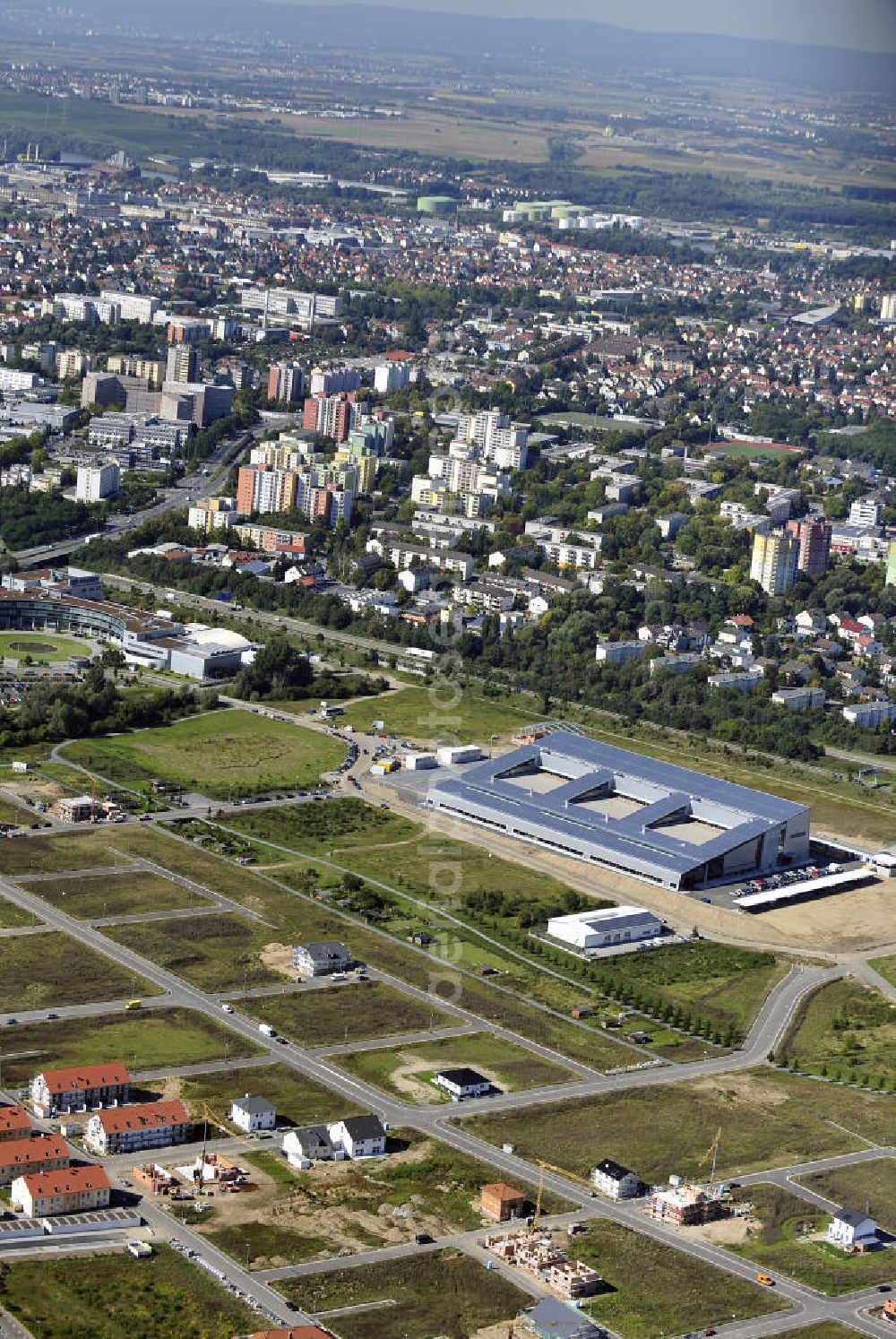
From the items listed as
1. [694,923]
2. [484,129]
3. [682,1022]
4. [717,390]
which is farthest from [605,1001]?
[484,129]

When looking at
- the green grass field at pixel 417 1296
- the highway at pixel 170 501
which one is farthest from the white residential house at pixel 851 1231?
the highway at pixel 170 501

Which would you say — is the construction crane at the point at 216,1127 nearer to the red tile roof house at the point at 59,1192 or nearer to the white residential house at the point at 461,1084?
the red tile roof house at the point at 59,1192

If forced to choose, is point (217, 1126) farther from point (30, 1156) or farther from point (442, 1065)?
point (442, 1065)

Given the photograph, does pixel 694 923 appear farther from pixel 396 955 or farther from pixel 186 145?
pixel 186 145

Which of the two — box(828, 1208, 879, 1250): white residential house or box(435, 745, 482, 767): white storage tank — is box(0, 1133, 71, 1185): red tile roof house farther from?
box(435, 745, 482, 767): white storage tank

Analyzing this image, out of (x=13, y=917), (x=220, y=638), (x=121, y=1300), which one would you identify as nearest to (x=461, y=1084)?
(x=121, y=1300)

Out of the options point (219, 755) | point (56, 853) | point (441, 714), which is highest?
point (56, 853)

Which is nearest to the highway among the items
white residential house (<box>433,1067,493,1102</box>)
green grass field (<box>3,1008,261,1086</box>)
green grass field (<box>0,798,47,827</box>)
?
green grass field (<box>0,798,47,827</box>)
